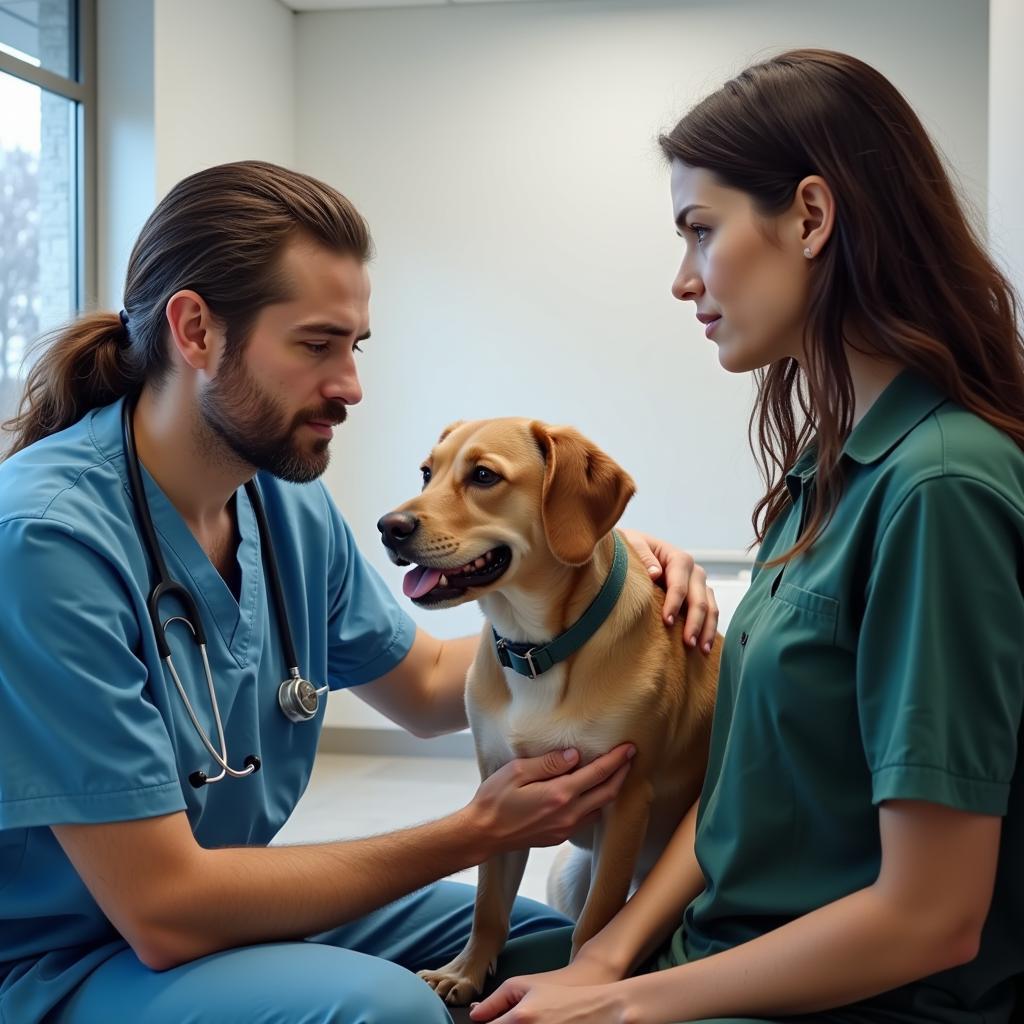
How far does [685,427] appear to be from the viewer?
4633mm

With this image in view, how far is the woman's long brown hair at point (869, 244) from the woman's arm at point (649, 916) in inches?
16.8

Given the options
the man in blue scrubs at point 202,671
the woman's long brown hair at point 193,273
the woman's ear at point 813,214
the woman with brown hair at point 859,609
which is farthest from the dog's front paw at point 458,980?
the woman's ear at point 813,214

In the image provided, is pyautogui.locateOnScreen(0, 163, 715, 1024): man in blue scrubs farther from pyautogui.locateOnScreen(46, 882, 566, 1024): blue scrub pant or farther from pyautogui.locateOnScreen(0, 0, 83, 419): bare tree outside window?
pyautogui.locateOnScreen(0, 0, 83, 419): bare tree outside window

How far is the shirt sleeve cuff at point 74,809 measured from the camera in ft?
4.07

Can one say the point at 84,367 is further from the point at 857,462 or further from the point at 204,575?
the point at 857,462

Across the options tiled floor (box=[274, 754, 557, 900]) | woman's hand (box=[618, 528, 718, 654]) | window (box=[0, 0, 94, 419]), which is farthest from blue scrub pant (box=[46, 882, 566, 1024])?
window (box=[0, 0, 94, 419])

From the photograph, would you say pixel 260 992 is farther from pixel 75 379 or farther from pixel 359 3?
pixel 359 3

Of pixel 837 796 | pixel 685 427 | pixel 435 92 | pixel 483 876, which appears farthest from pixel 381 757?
pixel 837 796

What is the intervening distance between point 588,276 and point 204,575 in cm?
339

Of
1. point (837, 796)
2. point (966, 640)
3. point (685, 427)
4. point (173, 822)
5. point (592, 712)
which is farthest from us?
point (685, 427)

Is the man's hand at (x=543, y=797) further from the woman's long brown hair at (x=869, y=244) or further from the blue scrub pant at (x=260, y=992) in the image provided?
the woman's long brown hair at (x=869, y=244)

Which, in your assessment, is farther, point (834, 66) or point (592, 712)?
point (592, 712)

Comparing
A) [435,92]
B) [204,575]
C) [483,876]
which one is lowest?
[483,876]

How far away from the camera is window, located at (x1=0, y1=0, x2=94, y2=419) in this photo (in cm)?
375
